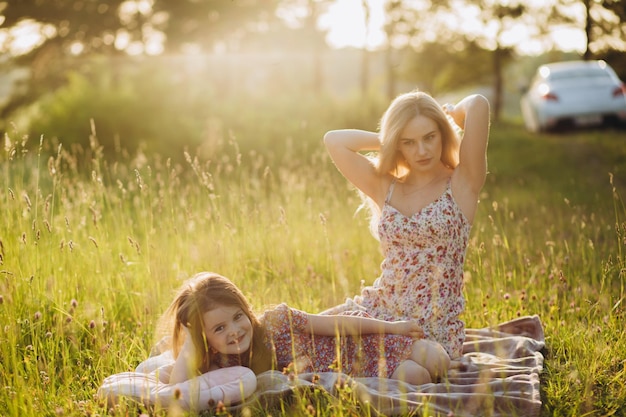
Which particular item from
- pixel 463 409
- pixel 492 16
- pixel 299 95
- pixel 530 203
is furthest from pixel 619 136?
pixel 463 409

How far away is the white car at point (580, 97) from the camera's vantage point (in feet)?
43.1

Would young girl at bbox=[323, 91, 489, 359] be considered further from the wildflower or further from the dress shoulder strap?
the wildflower

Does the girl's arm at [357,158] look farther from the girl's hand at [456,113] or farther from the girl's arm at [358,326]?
the girl's arm at [358,326]

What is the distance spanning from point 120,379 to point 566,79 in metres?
12.5

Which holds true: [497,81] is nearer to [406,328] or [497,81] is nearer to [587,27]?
[587,27]

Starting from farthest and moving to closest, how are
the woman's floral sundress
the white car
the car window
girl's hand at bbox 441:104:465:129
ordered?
the car window < the white car < girl's hand at bbox 441:104:465:129 < the woman's floral sundress

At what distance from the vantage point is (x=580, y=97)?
13.2 m

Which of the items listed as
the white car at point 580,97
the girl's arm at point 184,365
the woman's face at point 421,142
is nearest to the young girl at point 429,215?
the woman's face at point 421,142

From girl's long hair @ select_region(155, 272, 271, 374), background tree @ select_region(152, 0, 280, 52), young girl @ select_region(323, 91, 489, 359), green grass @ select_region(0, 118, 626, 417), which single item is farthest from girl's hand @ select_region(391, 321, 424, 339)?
background tree @ select_region(152, 0, 280, 52)

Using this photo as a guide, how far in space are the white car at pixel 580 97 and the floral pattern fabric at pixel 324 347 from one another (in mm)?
11272

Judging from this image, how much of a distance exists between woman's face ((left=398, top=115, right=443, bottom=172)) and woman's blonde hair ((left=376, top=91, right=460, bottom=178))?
23 millimetres

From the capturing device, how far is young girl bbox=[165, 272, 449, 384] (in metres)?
3.02

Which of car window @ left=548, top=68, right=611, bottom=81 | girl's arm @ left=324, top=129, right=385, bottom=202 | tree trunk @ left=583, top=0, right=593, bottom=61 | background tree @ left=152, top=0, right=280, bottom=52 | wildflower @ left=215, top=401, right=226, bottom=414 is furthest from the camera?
background tree @ left=152, top=0, right=280, bottom=52

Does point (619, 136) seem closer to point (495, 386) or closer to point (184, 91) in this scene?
point (184, 91)
